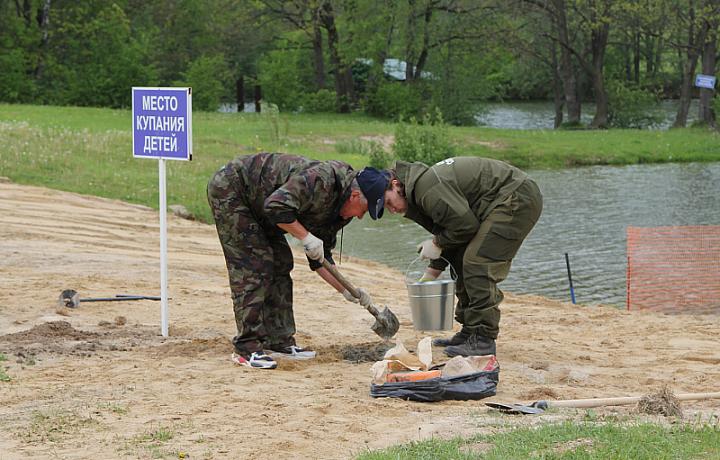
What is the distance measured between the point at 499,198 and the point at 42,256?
18.9 ft

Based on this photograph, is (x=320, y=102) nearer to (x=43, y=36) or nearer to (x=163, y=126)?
(x=43, y=36)

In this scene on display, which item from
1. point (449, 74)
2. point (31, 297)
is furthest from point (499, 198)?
point (449, 74)

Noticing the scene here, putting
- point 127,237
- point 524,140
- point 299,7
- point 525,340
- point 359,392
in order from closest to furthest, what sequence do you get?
point 359,392, point 525,340, point 127,237, point 524,140, point 299,7

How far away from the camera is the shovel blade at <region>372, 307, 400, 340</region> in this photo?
18.1 feet

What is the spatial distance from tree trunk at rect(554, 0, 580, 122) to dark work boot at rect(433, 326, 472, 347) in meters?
27.2

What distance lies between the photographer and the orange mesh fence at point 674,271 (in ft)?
28.7

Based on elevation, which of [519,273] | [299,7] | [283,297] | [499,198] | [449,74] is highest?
[299,7]

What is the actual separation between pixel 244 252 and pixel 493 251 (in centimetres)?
181

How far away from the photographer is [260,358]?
17.0ft

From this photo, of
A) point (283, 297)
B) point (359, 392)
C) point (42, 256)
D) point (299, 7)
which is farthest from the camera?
point (299, 7)

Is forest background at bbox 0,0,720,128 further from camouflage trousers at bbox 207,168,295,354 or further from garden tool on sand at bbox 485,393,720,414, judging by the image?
garden tool on sand at bbox 485,393,720,414

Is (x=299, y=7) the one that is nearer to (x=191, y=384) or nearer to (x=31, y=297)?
(x=31, y=297)

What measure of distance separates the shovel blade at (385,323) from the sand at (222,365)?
1.19ft

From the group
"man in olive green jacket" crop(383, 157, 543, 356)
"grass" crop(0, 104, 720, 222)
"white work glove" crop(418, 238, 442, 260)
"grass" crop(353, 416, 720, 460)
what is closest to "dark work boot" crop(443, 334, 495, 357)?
"man in olive green jacket" crop(383, 157, 543, 356)
